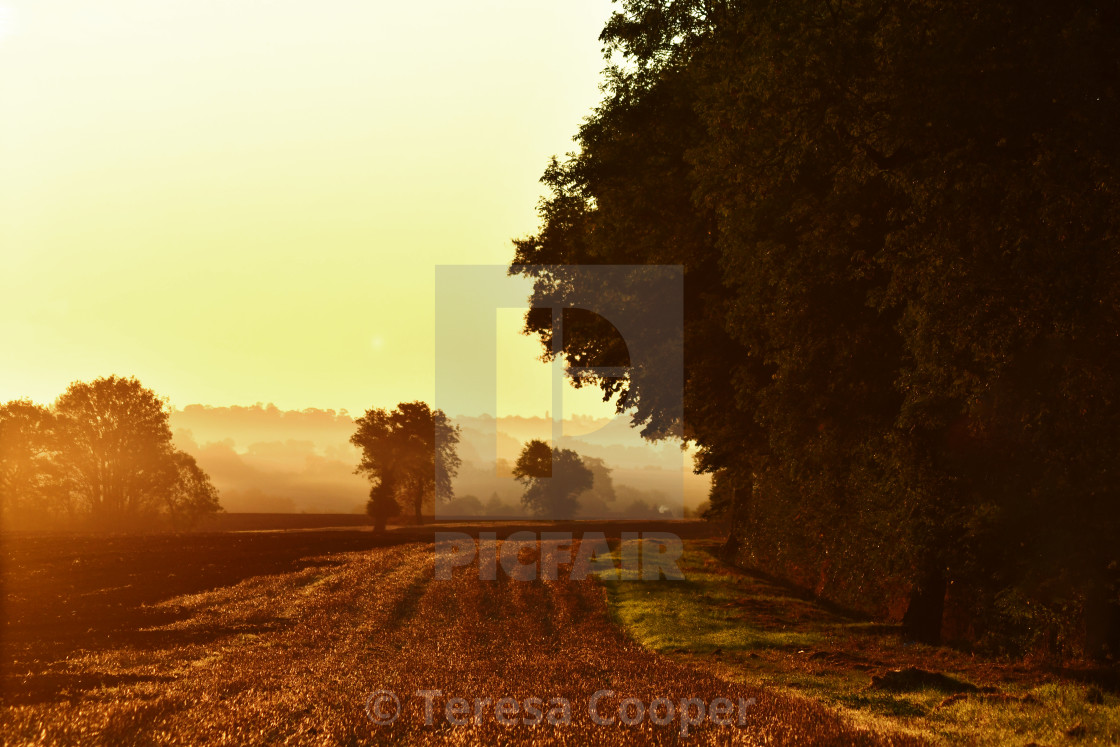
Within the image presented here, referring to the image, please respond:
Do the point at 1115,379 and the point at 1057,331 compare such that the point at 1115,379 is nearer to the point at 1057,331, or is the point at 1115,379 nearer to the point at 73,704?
the point at 1057,331

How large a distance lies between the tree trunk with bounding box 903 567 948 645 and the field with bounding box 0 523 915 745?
26.5 ft

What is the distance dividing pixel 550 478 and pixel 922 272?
10803cm

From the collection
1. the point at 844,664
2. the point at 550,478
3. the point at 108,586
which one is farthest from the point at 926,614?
the point at 550,478

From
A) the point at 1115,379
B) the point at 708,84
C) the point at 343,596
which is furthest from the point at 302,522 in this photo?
the point at 1115,379

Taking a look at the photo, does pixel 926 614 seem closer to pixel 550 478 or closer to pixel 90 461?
pixel 90 461

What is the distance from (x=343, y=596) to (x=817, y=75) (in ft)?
76.0

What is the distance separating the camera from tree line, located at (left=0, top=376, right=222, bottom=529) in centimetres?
8031

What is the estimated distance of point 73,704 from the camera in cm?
1133

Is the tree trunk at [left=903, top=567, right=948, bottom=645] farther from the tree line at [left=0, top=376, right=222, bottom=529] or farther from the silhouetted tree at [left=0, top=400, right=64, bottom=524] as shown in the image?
the silhouetted tree at [left=0, top=400, right=64, bottom=524]

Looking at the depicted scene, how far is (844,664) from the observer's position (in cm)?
1781

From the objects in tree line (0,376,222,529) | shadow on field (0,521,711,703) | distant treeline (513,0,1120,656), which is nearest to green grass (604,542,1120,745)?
distant treeline (513,0,1120,656)

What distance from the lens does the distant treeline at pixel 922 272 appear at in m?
15.2
